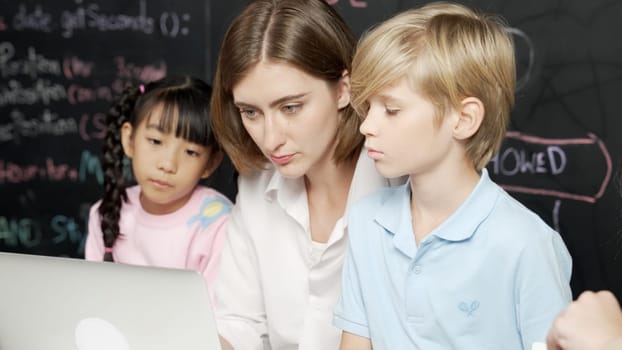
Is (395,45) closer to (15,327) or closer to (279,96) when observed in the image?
(279,96)

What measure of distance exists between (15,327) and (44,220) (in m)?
2.14

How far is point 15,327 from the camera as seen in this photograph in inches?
47.8

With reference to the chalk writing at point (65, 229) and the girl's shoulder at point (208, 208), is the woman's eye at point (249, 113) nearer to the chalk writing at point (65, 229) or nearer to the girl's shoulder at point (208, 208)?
the girl's shoulder at point (208, 208)

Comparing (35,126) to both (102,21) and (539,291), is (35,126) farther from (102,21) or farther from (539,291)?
(539,291)

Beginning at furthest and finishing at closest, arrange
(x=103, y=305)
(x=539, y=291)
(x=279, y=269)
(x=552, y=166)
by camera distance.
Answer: (x=552, y=166)
(x=279, y=269)
(x=539, y=291)
(x=103, y=305)

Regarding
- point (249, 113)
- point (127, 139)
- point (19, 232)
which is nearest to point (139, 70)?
point (19, 232)

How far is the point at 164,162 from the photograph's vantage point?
1984mm

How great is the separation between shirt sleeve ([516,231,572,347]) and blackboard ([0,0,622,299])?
0.98 meters

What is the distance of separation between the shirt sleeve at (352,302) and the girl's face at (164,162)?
57 centimetres

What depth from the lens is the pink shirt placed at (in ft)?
6.81

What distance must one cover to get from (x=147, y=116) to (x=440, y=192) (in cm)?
87

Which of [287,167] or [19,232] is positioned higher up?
[287,167]

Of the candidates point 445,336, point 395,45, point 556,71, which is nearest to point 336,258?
point 445,336

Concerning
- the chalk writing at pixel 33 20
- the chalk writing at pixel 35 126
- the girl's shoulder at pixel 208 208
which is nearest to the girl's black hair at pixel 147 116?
the girl's shoulder at pixel 208 208
